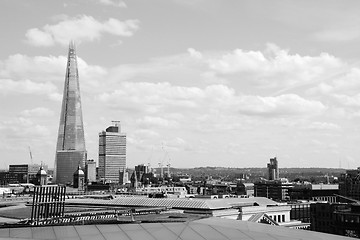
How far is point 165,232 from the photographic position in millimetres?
49000

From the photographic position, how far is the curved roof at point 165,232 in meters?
46.0

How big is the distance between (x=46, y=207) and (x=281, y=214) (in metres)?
102

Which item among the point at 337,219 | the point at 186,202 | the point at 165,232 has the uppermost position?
the point at 165,232

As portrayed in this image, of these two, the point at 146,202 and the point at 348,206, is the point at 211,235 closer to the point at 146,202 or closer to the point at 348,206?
the point at 146,202

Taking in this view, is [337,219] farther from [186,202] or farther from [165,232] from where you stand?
[165,232]

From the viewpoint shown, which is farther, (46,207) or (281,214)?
(281,214)

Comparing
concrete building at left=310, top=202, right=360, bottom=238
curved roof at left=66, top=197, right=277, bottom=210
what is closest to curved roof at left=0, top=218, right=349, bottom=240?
curved roof at left=66, top=197, right=277, bottom=210

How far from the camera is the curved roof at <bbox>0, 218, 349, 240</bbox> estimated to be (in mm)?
→ 46031

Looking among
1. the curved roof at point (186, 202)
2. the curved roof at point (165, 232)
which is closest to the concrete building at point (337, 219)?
the curved roof at point (186, 202)

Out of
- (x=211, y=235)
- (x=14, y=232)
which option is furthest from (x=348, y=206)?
(x=14, y=232)

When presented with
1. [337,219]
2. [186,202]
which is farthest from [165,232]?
[337,219]

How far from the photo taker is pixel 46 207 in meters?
63.5

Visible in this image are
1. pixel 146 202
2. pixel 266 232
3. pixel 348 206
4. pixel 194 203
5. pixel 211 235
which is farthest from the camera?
pixel 348 206

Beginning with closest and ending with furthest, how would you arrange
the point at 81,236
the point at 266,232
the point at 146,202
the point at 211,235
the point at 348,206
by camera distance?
1. the point at 81,236
2. the point at 211,235
3. the point at 266,232
4. the point at 146,202
5. the point at 348,206
